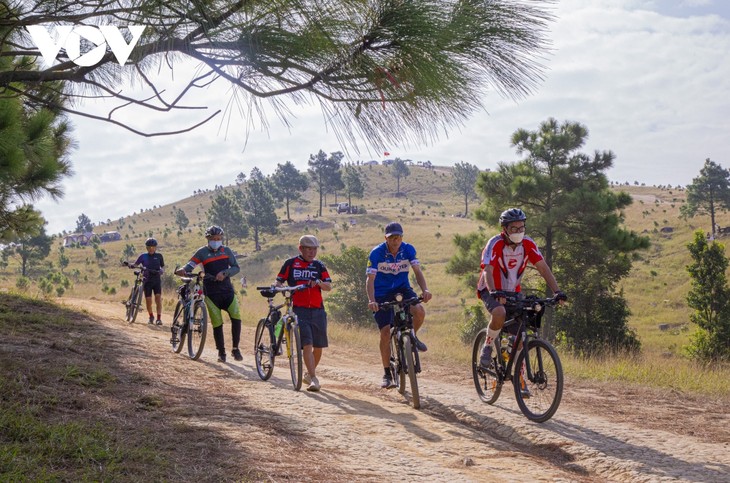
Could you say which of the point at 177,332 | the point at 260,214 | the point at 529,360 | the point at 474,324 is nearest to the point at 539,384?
the point at 529,360

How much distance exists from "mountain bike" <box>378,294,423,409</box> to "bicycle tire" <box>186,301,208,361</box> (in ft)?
11.1

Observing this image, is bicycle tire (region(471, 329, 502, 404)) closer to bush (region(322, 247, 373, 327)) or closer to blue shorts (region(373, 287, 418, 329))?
blue shorts (region(373, 287, 418, 329))

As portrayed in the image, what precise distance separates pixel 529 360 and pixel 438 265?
60798 mm

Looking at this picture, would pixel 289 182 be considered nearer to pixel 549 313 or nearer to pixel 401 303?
pixel 549 313

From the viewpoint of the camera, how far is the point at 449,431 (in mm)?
6371

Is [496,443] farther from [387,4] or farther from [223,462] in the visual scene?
[387,4]

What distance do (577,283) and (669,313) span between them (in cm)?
2462

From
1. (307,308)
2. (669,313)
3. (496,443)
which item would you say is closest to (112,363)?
(307,308)

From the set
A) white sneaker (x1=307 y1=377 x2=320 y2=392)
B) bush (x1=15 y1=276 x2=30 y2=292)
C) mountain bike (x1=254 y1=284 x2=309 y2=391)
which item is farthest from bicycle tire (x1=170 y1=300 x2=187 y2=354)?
bush (x1=15 y1=276 x2=30 y2=292)

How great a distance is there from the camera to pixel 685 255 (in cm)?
6619

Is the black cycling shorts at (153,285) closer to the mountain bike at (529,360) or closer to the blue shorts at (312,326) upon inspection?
the blue shorts at (312,326)

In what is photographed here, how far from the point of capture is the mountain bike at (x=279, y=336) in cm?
801

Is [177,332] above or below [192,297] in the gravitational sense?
below

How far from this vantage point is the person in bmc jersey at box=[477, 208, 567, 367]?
272 inches
